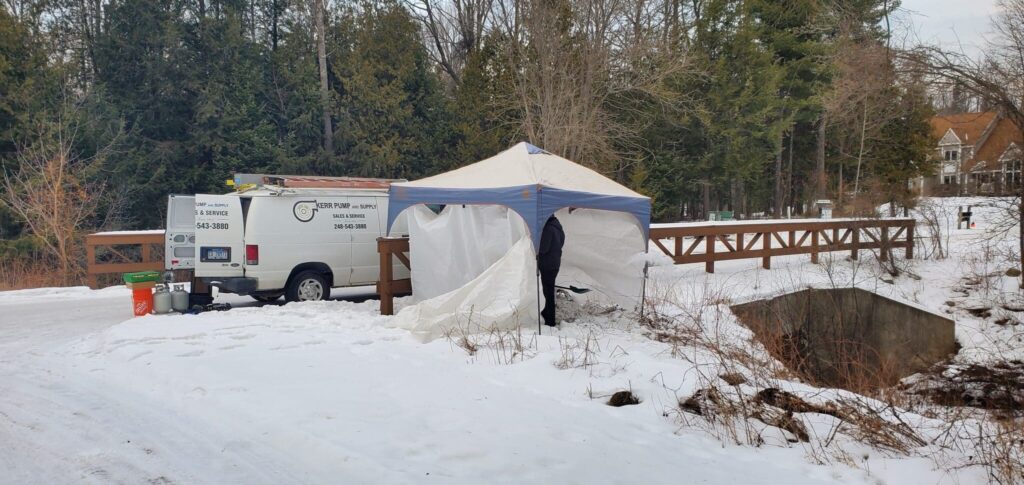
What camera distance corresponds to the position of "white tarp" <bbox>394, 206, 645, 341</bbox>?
27.9 feet

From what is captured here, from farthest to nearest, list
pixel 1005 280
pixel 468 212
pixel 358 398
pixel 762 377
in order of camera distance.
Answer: pixel 1005 280, pixel 468 212, pixel 762 377, pixel 358 398

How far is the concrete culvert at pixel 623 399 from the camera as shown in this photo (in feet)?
18.3

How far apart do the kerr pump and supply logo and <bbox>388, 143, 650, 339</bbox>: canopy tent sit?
62.9 inches

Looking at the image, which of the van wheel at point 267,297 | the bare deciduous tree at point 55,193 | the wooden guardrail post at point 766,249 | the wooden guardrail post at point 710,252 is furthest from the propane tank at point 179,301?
the wooden guardrail post at point 766,249

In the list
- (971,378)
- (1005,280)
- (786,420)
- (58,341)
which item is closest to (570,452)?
(786,420)

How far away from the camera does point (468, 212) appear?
32.2ft

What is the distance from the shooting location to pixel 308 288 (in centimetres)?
1123

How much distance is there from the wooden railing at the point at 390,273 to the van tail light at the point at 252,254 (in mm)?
2034

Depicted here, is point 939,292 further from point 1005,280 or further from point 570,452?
point 570,452

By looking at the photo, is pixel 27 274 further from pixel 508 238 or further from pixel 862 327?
pixel 862 327

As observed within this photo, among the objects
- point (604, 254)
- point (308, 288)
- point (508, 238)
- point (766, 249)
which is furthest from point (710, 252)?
point (308, 288)

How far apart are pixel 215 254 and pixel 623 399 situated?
7649mm

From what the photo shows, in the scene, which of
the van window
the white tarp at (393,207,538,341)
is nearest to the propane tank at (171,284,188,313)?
the van window

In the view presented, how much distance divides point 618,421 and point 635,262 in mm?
5592
